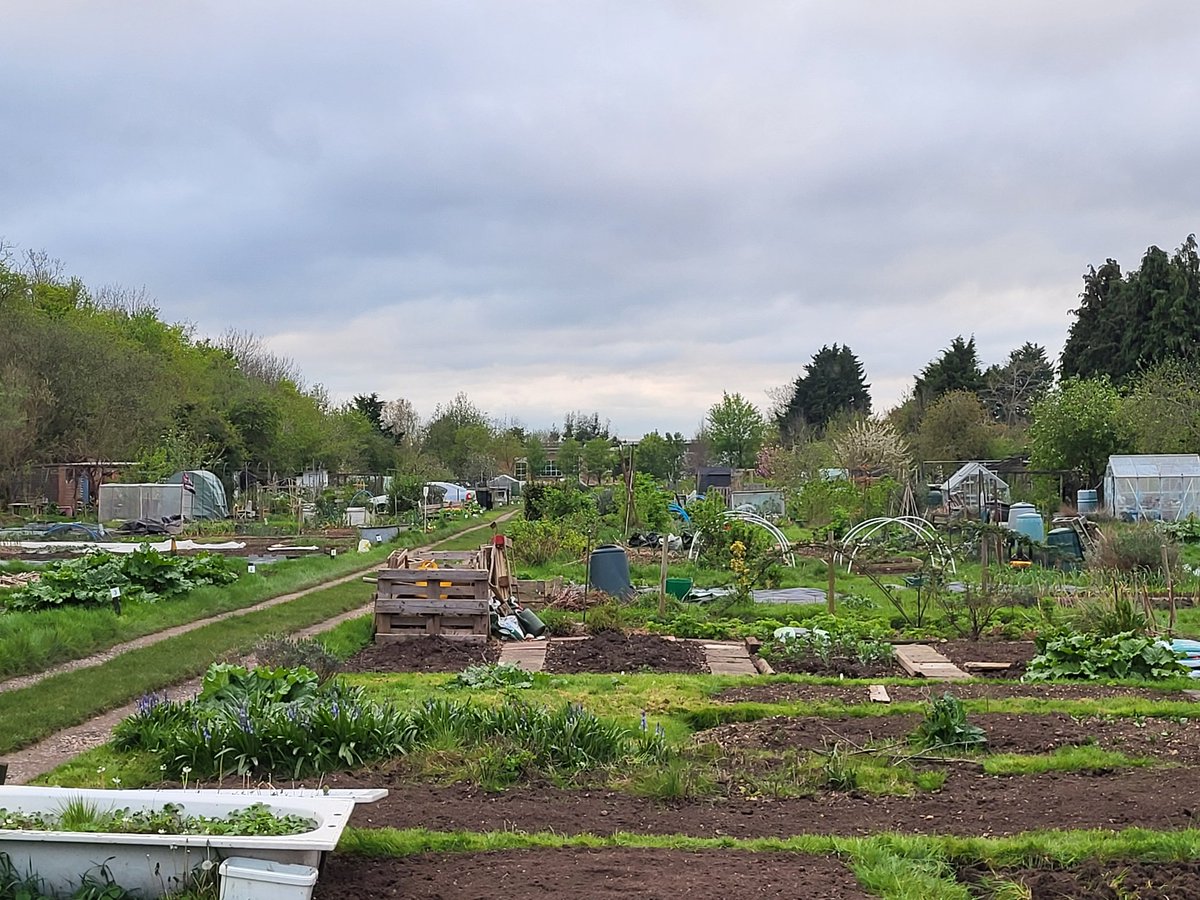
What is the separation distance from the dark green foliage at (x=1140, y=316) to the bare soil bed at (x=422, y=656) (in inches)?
1582

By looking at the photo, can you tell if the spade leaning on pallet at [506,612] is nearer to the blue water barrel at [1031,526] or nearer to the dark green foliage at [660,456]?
the blue water barrel at [1031,526]

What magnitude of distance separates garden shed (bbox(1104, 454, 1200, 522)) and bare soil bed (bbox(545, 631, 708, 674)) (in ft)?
63.6

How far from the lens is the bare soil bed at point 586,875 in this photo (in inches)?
176

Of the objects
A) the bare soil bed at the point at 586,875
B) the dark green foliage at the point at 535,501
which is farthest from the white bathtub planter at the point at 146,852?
the dark green foliage at the point at 535,501

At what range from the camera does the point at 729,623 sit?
14.1 metres

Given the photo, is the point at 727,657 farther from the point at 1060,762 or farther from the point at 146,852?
the point at 146,852

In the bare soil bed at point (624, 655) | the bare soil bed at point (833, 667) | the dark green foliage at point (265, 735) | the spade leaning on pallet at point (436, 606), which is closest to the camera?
the dark green foliage at point (265, 735)

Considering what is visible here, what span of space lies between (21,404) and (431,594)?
24.9 meters

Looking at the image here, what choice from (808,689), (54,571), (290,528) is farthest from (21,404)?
(808,689)

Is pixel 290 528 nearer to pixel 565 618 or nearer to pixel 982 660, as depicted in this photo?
pixel 565 618

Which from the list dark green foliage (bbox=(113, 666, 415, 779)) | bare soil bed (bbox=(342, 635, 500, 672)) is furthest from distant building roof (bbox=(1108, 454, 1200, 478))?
dark green foliage (bbox=(113, 666, 415, 779))

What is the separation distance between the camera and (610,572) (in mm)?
16797

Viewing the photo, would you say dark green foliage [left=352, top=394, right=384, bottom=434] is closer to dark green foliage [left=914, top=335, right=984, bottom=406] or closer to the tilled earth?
dark green foliage [left=914, top=335, right=984, bottom=406]

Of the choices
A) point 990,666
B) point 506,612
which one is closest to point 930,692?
Result: point 990,666
